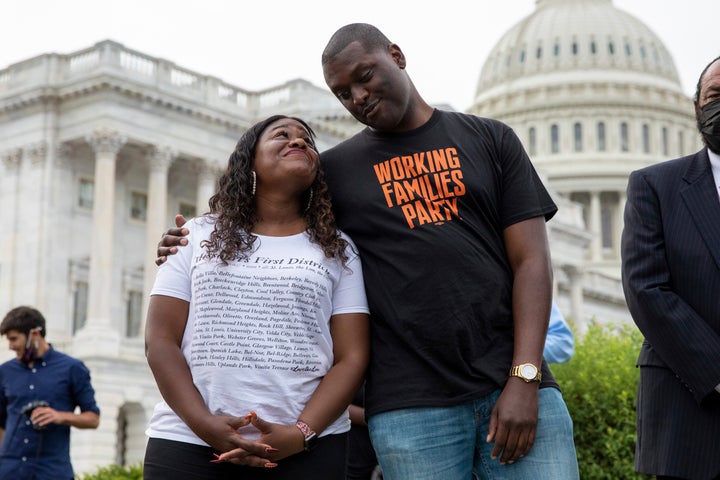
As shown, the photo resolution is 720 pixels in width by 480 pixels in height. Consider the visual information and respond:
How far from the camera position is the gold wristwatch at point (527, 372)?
390cm

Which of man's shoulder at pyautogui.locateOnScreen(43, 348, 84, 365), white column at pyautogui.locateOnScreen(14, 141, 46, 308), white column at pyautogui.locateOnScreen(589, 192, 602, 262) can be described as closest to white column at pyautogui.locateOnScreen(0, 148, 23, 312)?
white column at pyautogui.locateOnScreen(14, 141, 46, 308)

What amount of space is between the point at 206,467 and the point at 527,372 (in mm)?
1141

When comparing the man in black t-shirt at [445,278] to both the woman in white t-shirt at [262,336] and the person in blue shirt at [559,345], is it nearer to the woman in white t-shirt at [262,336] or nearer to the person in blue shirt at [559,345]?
the woman in white t-shirt at [262,336]

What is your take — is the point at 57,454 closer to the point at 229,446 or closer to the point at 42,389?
the point at 42,389

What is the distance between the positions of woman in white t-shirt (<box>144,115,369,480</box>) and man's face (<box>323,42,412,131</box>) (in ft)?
0.98

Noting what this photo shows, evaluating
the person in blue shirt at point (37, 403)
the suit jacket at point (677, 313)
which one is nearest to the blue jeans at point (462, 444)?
the suit jacket at point (677, 313)

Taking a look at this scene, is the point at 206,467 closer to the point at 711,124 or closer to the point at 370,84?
the point at 370,84

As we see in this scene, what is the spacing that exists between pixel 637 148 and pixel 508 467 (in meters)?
91.0

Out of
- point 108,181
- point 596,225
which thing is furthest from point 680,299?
point 596,225

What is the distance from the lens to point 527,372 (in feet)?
12.8

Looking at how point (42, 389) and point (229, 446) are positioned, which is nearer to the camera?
point (229, 446)

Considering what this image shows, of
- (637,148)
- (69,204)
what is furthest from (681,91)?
(69,204)

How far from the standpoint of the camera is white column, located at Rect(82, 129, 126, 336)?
36688mm

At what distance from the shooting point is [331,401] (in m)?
4.05
